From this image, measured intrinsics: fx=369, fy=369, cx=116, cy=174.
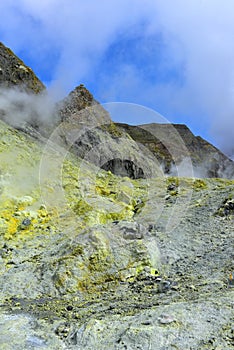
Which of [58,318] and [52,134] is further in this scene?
[52,134]

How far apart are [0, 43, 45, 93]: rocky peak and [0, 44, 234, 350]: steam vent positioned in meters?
1.50

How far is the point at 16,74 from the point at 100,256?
3427 cm

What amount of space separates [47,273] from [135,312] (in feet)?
17.7

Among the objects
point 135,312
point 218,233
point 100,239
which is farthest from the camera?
point 218,233

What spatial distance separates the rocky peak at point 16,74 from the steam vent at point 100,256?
1503 mm

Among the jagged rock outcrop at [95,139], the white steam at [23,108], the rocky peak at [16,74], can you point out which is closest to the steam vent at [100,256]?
the white steam at [23,108]

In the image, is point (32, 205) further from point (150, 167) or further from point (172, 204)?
point (150, 167)

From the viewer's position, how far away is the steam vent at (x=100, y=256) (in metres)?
11.0

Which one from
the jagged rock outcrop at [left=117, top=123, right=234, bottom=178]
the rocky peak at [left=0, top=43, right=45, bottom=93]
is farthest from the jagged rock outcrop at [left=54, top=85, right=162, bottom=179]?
the jagged rock outcrop at [left=117, top=123, right=234, bottom=178]

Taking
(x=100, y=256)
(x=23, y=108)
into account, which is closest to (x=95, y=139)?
(x=23, y=108)

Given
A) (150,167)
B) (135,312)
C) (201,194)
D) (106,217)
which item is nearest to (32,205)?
(106,217)

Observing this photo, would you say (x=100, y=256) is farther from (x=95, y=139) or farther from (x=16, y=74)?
(x=95, y=139)

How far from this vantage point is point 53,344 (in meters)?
11.0

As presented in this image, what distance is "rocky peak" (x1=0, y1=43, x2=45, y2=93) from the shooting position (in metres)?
42.9
